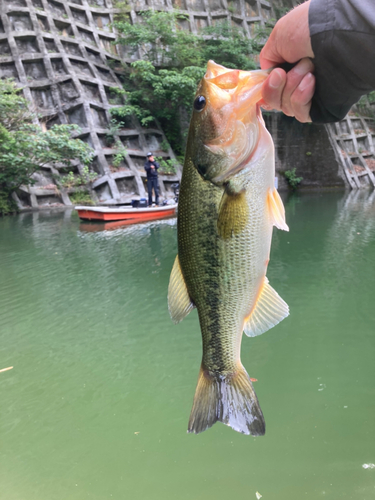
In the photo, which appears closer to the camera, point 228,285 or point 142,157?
point 228,285

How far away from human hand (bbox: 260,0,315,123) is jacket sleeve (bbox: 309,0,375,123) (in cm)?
3

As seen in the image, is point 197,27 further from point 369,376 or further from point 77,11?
point 369,376

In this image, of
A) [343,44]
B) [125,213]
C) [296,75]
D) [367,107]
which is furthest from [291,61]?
[367,107]

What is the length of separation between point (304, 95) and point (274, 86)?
0.12m

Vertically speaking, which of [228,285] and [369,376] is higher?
[228,285]

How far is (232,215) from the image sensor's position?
1.44m

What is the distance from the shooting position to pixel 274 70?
1348 millimetres

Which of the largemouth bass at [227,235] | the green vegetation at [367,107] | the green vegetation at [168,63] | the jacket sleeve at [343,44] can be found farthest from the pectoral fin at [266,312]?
the green vegetation at [367,107]

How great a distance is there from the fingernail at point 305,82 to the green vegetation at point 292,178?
1965 cm

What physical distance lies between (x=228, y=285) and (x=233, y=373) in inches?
16.6

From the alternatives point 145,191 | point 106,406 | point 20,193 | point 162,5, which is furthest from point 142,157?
point 106,406

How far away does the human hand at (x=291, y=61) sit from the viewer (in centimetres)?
128

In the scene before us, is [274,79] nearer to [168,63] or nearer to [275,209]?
[275,209]

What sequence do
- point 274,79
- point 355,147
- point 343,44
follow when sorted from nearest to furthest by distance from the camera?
point 343,44 → point 274,79 → point 355,147
